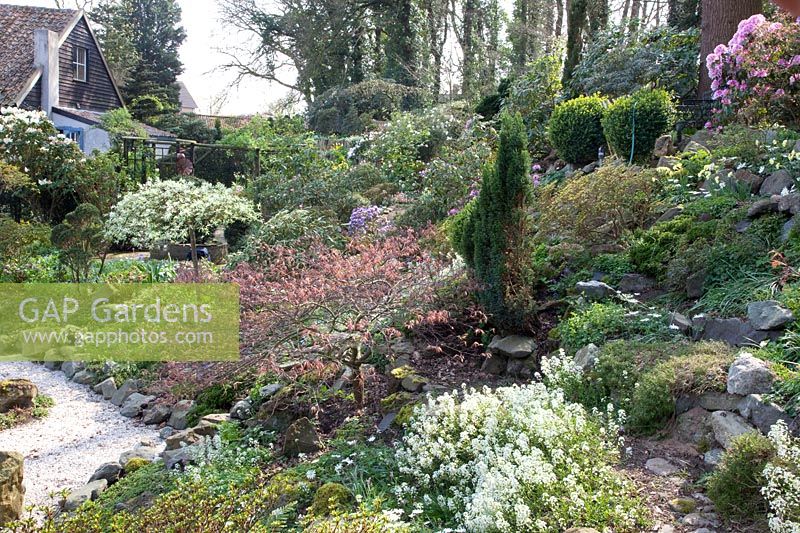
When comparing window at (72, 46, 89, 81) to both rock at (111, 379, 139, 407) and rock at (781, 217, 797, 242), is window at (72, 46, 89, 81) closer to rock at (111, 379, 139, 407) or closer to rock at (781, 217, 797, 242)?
rock at (111, 379, 139, 407)

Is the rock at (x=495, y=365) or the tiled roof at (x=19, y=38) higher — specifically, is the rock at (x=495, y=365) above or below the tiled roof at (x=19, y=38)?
below

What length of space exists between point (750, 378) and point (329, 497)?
2275 millimetres

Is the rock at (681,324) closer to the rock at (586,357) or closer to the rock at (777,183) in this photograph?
the rock at (586,357)

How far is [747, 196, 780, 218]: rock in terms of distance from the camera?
547cm

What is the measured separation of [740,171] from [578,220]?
1.52 m

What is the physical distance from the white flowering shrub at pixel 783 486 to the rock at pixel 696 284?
2.22 metres

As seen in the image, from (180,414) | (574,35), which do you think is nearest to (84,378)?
(180,414)

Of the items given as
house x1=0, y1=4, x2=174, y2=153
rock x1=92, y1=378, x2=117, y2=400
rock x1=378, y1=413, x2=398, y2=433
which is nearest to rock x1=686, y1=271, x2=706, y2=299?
rock x1=378, y1=413, x2=398, y2=433

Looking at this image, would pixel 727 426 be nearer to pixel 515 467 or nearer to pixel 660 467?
pixel 660 467

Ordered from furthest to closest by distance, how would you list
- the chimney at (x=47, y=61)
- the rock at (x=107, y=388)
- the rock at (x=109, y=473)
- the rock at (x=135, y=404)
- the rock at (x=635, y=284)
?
Answer: the chimney at (x=47, y=61) < the rock at (x=107, y=388) < the rock at (x=135, y=404) < the rock at (x=635, y=284) < the rock at (x=109, y=473)

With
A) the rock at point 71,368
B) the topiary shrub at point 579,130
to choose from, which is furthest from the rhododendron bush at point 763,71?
the rock at point 71,368

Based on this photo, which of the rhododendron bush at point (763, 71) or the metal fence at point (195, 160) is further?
the metal fence at point (195, 160)

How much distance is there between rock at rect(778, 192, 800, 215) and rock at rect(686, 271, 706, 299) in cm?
90

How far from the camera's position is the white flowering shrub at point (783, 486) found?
2711mm
